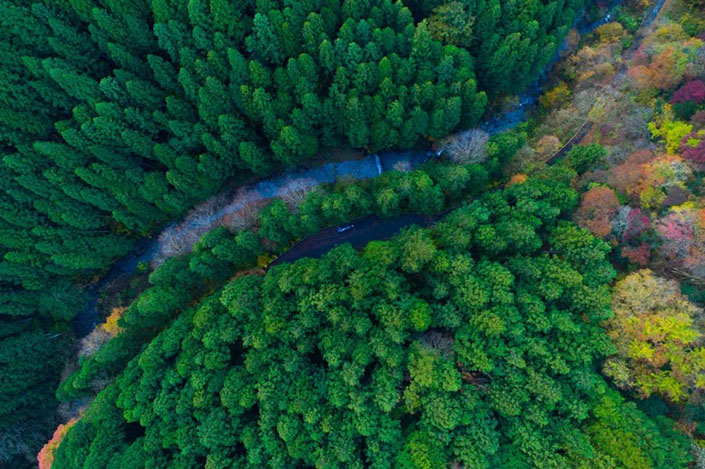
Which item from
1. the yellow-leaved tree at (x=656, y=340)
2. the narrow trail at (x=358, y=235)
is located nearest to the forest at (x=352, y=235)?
the yellow-leaved tree at (x=656, y=340)

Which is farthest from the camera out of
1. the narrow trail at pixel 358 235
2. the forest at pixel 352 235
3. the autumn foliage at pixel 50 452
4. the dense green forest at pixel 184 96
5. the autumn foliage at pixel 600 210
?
the narrow trail at pixel 358 235

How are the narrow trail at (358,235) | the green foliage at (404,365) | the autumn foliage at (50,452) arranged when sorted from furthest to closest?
the narrow trail at (358,235)
the autumn foliage at (50,452)
the green foliage at (404,365)

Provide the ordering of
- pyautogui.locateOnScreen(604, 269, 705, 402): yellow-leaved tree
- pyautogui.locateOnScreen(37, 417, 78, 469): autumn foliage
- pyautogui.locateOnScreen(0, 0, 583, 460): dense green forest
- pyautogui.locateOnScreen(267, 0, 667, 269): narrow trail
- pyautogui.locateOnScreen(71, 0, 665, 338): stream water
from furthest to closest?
1. pyautogui.locateOnScreen(71, 0, 665, 338): stream water
2. pyautogui.locateOnScreen(267, 0, 667, 269): narrow trail
3. pyautogui.locateOnScreen(0, 0, 583, 460): dense green forest
4. pyautogui.locateOnScreen(37, 417, 78, 469): autumn foliage
5. pyautogui.locateOnScreen(604, 269, 705, 402): yellow-leaved tree

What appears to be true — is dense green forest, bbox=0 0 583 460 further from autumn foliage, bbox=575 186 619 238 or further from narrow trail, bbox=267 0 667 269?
autumn foliage, bbox=575 186 619 238

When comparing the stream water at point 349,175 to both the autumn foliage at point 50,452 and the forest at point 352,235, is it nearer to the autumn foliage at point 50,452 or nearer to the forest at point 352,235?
the forest at point 352,235

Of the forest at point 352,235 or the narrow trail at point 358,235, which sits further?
the narrow trail at point 358,235

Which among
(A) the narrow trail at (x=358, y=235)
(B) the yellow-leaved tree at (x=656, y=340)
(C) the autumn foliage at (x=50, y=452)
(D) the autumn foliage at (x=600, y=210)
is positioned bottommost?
(B) the yellow-leaved tree at (x=656, y=340)

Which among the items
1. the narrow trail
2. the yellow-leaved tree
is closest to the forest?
the yellow-leaved tree
